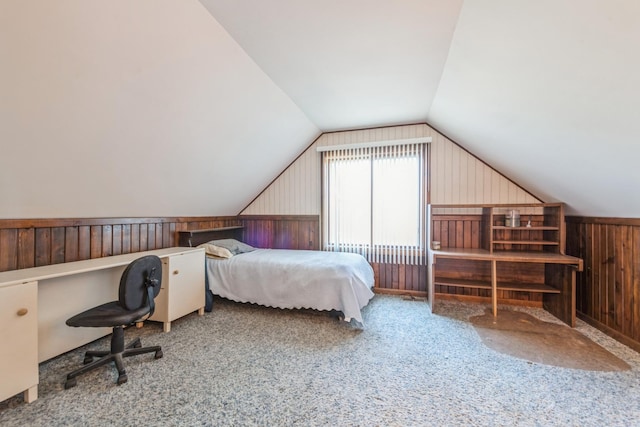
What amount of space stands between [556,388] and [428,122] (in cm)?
321

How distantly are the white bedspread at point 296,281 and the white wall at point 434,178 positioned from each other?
129cm

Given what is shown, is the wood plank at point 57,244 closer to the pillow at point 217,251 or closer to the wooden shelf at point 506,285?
the pillow at point 217,251

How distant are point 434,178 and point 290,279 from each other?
251 centimetres

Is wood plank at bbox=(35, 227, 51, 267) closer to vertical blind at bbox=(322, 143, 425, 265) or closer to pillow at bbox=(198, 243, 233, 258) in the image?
pillow at bbox=(198, 243, 233, 258)

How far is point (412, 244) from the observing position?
12.7ft

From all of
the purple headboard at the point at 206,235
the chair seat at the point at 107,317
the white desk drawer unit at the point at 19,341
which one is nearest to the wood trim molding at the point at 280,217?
the purple headboard at the point at 206,235

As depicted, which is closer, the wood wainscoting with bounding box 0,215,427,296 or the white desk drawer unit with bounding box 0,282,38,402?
the white desk drawer unit with bounding box 0,282,38,402

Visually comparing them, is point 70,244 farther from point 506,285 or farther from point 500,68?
point 506,285

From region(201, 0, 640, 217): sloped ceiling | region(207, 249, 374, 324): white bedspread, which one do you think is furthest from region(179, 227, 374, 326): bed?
region(201, 0, 640, 217): sloped ceiling

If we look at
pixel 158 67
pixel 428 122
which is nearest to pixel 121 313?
pixel 158 67

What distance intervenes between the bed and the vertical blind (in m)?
0.60

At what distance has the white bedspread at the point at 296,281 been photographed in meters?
2.86

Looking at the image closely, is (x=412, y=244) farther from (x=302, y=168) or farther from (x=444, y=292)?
(x=302, y=168)

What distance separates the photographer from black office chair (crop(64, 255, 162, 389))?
1.90m
